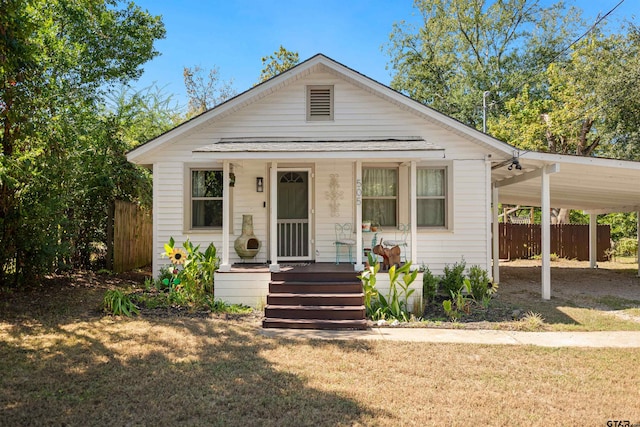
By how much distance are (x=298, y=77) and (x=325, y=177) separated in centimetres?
244

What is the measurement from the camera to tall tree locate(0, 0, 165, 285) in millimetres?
7559

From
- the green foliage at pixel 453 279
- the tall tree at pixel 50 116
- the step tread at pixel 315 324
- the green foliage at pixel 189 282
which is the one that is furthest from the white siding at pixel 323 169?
the step tread at pixel 315 324

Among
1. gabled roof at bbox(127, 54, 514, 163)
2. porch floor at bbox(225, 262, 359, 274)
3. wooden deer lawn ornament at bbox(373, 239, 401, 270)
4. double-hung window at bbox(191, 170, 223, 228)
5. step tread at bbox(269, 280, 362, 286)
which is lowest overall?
step tread at bbox(269, 280, 362, 286)

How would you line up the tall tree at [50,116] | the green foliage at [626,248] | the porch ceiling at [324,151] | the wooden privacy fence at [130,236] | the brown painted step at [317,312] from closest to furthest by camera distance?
the brown painted step at [317,312]
the tall tree at [50,116]
the porch ceiling at [324,151]
the wooden privacy fence at [130,236]
the green foliage at [626,248]

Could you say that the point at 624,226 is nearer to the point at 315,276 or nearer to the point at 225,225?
the point at 315,276

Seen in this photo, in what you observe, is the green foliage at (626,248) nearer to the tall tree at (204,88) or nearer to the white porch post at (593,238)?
the white porch post at (593,238)

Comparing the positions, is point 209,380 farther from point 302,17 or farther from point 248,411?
point 302,17

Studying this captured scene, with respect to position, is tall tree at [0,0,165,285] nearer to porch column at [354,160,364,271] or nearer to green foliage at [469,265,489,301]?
porch column at [354,160,364,271]

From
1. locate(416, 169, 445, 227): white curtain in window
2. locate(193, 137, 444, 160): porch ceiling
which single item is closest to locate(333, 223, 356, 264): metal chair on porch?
locate(416, 169, 445, 227): white curtain in window

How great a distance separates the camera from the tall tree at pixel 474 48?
1059 inches

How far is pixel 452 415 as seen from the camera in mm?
3682

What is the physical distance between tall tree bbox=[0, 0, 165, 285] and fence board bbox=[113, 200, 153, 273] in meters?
1.30

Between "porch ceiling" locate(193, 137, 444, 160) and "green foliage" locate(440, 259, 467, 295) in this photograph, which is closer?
"porch ceiling" locate(193, 137, 444, 160)

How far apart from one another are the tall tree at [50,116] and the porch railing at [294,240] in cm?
460
